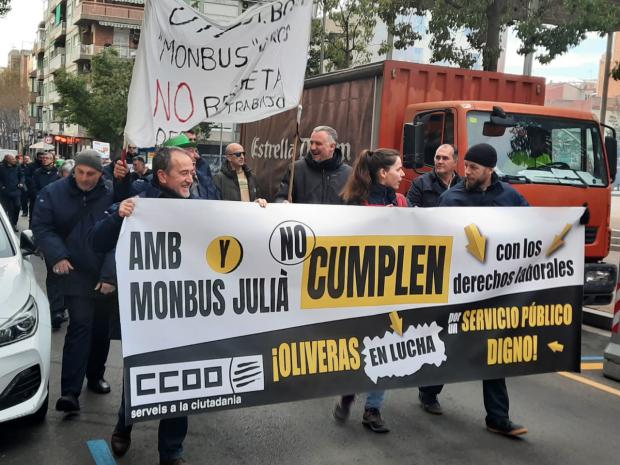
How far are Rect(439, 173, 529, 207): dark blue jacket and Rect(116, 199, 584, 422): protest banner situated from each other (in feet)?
0.49

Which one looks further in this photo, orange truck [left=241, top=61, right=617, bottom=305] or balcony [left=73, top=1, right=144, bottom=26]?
balcony [left=73, top=1, right=144, bottom=26]

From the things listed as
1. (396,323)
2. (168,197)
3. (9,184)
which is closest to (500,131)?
(396,323)

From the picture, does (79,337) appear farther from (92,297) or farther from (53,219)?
(53,219)

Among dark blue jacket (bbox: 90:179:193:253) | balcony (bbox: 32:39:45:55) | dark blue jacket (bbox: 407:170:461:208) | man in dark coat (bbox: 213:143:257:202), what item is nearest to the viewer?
dark blue jacket (bbox: 90:179:193:253)

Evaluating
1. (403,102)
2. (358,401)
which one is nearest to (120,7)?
(403,102)

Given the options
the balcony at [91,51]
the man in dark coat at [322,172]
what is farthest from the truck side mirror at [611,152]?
the balcony at [91,51]

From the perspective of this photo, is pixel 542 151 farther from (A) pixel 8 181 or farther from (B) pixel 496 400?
(A) pixel 8 181

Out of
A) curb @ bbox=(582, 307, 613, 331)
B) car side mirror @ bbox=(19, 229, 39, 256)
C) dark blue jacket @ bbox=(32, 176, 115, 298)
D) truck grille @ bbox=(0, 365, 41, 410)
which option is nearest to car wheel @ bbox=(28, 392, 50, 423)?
truck grille @ bbox=(0, 365, 41, 410)

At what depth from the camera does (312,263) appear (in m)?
4.05

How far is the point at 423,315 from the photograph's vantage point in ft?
14.2

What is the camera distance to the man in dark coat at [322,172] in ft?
18.6

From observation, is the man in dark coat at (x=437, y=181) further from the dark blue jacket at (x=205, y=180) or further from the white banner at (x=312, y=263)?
the dark blue jacket at (x=205, y=180)

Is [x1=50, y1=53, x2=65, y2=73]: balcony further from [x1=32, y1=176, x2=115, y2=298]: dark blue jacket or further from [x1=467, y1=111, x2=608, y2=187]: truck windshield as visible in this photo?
[x1=32, y1=176, x2=115, y2=298]: dark blue jacket

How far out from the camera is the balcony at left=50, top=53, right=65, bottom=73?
2665 inches
